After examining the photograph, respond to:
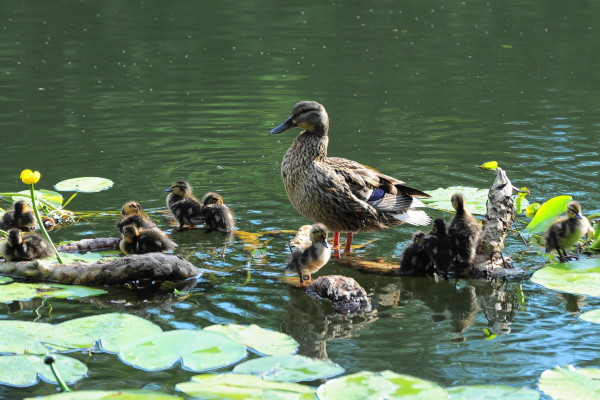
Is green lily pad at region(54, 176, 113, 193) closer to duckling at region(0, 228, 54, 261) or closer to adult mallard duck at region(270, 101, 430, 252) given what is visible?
duckling at region(0, 228, 54, 261)

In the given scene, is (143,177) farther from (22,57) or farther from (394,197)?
(22,57)

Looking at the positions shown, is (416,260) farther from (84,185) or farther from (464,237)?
(84,185)

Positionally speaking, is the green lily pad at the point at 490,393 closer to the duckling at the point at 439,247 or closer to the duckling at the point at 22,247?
the duckling at the point at 439,247

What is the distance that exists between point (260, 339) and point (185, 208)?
8.56ft

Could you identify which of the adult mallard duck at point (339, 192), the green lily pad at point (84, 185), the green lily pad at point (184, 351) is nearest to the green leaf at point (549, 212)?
the adult mallard duck at point (339, 192)

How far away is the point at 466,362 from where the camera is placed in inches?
160

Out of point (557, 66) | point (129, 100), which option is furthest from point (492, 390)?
point (557, 66)

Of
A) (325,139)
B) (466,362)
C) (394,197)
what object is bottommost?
(466,362)

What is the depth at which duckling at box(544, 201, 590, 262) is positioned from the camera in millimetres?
5305

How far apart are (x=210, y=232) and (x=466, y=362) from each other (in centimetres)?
296

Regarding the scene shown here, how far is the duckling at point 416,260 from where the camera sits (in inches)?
209

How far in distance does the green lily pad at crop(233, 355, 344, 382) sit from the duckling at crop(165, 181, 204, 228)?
2.87m

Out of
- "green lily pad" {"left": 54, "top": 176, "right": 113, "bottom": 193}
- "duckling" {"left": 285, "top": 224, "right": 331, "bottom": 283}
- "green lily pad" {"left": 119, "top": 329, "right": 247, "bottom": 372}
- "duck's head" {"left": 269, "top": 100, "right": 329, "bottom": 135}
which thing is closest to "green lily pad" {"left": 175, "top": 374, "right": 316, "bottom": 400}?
"green lily pad" {"left": 119, "top": 329, "right": 247, "bottom": 372}

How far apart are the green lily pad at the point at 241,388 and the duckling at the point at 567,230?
258 centimetres
